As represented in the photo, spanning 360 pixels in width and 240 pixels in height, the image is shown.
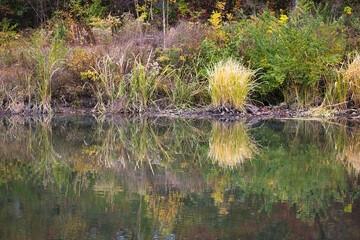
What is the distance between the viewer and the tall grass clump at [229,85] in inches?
434

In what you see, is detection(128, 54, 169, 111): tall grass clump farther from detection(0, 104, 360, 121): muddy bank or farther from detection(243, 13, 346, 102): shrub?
detection(243, 13, 346, 102): shrub

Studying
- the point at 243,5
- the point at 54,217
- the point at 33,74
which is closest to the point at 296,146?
the point at 54,217

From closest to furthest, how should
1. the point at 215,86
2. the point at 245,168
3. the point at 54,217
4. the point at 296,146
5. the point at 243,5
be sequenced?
the point at 54,217
the point at 245,168
the point at 296,146
the point at 215,86
the point at 243,5

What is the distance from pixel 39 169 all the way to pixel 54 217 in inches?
80.2

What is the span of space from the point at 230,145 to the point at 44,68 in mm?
6791

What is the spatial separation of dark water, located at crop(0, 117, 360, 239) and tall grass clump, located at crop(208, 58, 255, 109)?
2582 mm

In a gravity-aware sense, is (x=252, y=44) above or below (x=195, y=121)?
above

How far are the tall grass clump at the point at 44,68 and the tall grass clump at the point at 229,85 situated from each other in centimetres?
414

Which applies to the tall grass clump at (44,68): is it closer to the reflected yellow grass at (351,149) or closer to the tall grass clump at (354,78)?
the tall grass clump at (354,78)

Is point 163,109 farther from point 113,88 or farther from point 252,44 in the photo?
point 252,44

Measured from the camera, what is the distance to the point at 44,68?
12.0 meters

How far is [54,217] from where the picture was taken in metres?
3.62

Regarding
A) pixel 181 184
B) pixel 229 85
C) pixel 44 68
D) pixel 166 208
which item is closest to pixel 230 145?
pixel 181 184

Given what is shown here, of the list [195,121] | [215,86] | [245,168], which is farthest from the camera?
[215,86]
